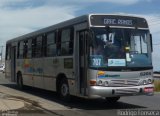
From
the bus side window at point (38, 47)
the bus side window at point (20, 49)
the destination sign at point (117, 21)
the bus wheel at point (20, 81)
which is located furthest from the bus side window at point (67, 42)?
the bus wheel at point (20, 81)

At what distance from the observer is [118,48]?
14.5 m

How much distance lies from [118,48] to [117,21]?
100 centimetres

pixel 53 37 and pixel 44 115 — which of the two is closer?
pixel 44 115

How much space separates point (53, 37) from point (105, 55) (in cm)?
446

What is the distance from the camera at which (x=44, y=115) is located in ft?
42.9

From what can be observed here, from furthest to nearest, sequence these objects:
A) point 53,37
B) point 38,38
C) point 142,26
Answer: point 38,38
point 53,37
point 142,26

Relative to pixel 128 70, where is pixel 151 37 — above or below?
above

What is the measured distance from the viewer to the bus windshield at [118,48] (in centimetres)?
1427

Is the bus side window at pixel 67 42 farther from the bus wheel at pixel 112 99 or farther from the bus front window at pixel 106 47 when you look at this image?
the bus wheel at pixel 112 99

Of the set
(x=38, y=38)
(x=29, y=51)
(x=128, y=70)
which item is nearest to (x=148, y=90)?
(x=128, y=70)

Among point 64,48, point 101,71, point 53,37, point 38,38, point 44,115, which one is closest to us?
point 44,115

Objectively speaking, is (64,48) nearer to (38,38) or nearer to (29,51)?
(38,38)

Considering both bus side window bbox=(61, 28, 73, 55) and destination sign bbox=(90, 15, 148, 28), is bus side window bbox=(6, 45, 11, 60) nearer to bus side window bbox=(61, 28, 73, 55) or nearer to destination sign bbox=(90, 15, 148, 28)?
bus side window bbox=(61, 28, 73, 55)

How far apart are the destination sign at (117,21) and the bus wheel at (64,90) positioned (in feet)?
10.4
